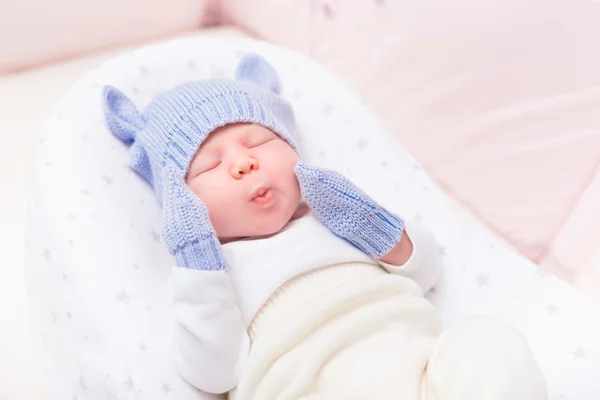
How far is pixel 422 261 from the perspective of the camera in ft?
3.14

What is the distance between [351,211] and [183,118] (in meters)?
0.29

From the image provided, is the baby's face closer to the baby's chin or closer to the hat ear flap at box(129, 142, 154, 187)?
the baby's chin

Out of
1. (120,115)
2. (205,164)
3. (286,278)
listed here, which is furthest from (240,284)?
(120,115)

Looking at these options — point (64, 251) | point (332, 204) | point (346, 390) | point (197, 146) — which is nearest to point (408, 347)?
point (346, 390)

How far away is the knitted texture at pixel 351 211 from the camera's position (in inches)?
36.0

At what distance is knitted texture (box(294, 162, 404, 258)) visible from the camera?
0.91 metres

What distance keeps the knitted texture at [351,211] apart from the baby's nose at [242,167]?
0.07 meters

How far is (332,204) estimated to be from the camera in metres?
0.93

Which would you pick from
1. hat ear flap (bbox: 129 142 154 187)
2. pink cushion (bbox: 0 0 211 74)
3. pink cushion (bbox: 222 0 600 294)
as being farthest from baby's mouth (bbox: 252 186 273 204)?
pink cushion (bbox: 0 0 211 74)

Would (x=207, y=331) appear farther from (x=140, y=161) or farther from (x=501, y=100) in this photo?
(x=501, y=100)

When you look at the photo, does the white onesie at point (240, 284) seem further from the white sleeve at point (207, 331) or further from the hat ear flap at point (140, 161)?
the hat ear flap at point (140, 161)

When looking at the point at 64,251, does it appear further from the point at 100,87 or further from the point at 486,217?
the point at 486,217

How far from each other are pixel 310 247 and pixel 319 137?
0.35 metres

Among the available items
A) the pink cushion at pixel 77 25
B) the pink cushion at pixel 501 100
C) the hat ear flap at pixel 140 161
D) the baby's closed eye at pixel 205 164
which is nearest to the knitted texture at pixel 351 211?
the baby's closed eye at pixel 205 164
